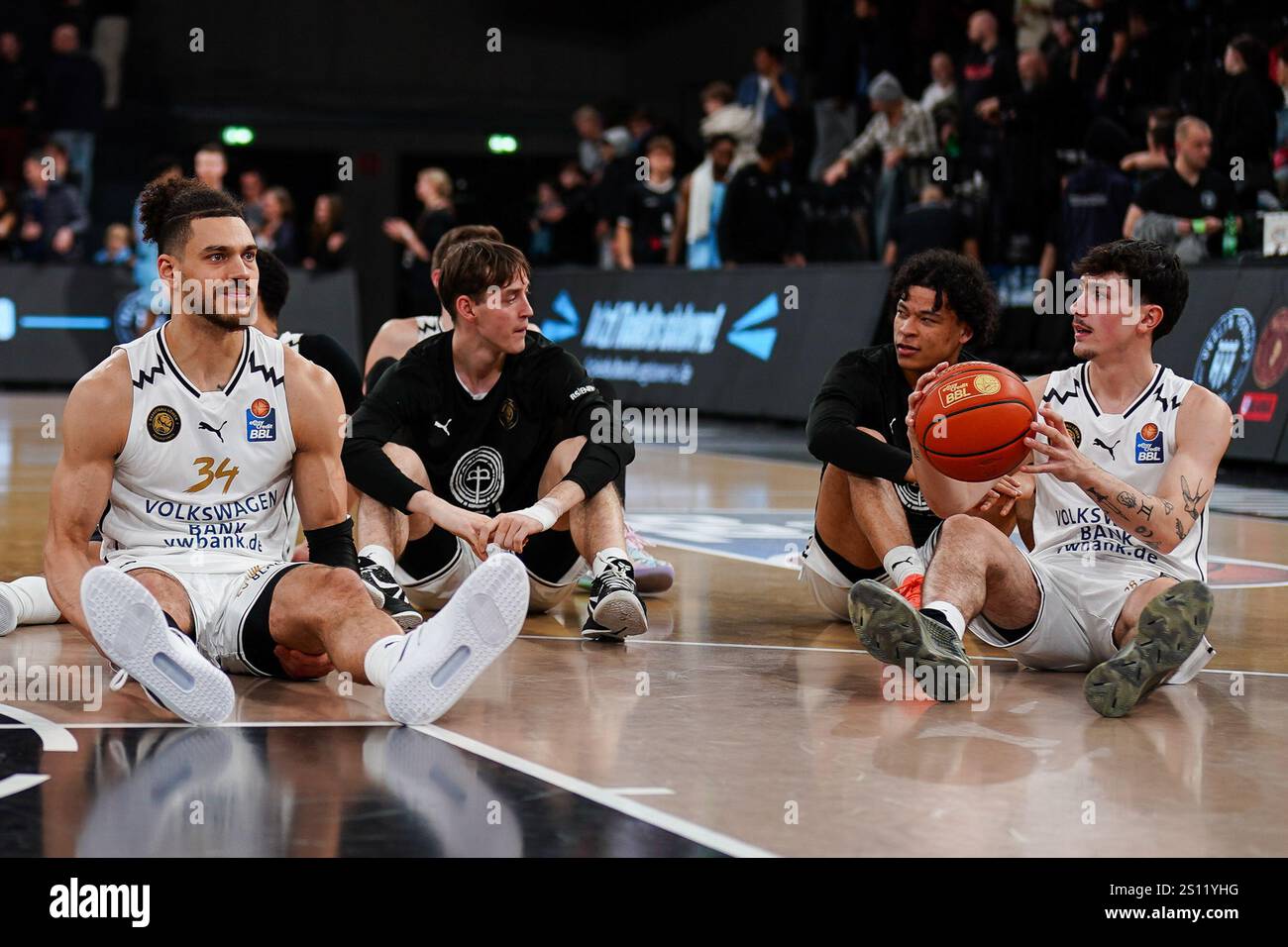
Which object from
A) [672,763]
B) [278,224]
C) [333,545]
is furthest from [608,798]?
[278,224]

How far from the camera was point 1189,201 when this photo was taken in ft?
44.0

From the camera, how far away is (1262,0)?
1650 centimetres

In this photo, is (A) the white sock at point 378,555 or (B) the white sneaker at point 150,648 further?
(A) the white sock at point 378,555

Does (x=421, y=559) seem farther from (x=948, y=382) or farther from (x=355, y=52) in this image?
(x=355, y=52)

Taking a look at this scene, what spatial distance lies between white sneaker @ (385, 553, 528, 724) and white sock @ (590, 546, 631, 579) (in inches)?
70.0

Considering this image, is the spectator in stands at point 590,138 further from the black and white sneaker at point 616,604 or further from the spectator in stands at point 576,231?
the black and white sneaker at point 616,604

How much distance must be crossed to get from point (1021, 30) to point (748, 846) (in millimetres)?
14880

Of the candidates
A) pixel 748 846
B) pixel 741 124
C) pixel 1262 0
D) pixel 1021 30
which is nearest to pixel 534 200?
pixel 741 124

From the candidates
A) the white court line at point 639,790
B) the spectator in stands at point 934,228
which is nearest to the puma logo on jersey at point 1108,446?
the white court line at point 639,790

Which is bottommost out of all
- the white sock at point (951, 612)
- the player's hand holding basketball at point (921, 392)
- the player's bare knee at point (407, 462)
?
the white sock at point (951, 612)

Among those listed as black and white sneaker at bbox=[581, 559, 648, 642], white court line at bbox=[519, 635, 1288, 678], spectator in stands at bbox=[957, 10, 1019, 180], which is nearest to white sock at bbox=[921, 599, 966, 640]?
white court line at bbox=[519, 635, 1288, 678]

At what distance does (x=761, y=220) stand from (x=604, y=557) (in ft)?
38.5

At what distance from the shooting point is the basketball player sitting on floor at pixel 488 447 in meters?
6.70

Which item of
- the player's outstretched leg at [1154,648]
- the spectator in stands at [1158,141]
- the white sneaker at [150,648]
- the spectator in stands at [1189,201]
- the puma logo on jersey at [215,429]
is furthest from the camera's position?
the spectator in stands at [1158,141]
